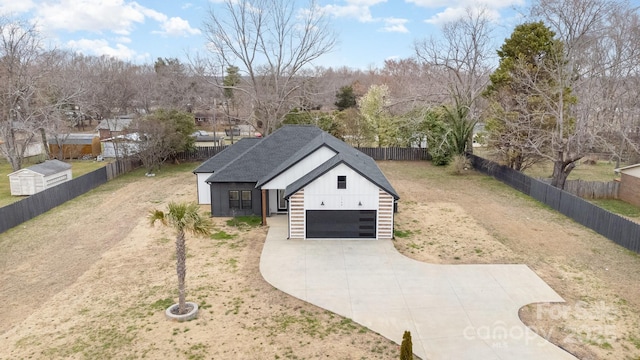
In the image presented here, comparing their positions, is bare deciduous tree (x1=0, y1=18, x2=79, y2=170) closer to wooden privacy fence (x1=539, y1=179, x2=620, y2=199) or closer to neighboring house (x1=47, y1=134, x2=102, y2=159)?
neighboring house (x1=47, y1=134, x2=102, y2=159)

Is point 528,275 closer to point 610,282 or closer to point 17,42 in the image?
point 610,282

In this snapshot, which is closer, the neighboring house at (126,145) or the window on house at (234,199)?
the window on house at (234,199)

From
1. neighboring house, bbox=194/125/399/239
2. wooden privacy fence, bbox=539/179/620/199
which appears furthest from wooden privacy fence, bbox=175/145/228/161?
wooden privacy fence, bbox=539/179/620/199

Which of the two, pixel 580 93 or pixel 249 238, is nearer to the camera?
pixel 249 238

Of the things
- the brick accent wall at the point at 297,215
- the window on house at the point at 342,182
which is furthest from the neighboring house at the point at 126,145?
the window on house at the point at 342,182

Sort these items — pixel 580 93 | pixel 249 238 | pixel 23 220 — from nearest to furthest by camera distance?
pixel 249 238 → pixel 23 220 → pixel 580 93

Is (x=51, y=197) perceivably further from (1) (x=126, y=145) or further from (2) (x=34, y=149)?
(2) (x=34, y=149)

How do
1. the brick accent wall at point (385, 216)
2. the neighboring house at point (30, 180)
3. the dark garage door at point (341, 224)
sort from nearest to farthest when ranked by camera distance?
1. the brick accent wall at point (385, 216)
2. the dark garage door at point (341, 224)
3. the neighboring house at point (30, 180)

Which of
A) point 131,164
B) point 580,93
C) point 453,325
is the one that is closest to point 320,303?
point 453,325

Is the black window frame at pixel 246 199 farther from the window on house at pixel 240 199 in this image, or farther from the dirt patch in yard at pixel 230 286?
the dirt patch in yard at pixel 230 286
